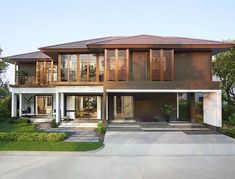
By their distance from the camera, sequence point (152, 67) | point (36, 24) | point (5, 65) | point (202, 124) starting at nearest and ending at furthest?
point (5, 65) < point (152, 67) < point (202, 124) < point (36, 24)

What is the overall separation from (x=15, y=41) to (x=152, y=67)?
60.8 ft

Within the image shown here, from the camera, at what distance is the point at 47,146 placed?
35.9ft

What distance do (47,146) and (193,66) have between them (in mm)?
12308

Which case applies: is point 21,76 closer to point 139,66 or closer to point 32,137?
point 139,66

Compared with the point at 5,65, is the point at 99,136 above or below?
Answer: below

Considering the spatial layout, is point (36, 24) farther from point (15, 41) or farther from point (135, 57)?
point (135, 57)

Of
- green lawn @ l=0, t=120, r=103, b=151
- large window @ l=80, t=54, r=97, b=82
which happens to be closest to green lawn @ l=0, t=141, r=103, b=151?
green lawn @ l=0, t=120, r=103, b=151

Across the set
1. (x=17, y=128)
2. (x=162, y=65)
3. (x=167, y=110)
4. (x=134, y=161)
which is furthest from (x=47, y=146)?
(x=167, y=110)

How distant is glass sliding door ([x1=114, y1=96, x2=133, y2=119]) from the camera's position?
797 inches

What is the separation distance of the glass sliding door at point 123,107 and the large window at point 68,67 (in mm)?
4038

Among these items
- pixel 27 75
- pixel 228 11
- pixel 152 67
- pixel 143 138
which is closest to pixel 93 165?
pixel 143 138

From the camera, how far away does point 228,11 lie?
2086 centimetres

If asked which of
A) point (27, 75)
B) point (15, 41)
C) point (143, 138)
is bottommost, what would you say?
point (143, 138)

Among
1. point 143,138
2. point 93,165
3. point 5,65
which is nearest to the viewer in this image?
point 93,165
